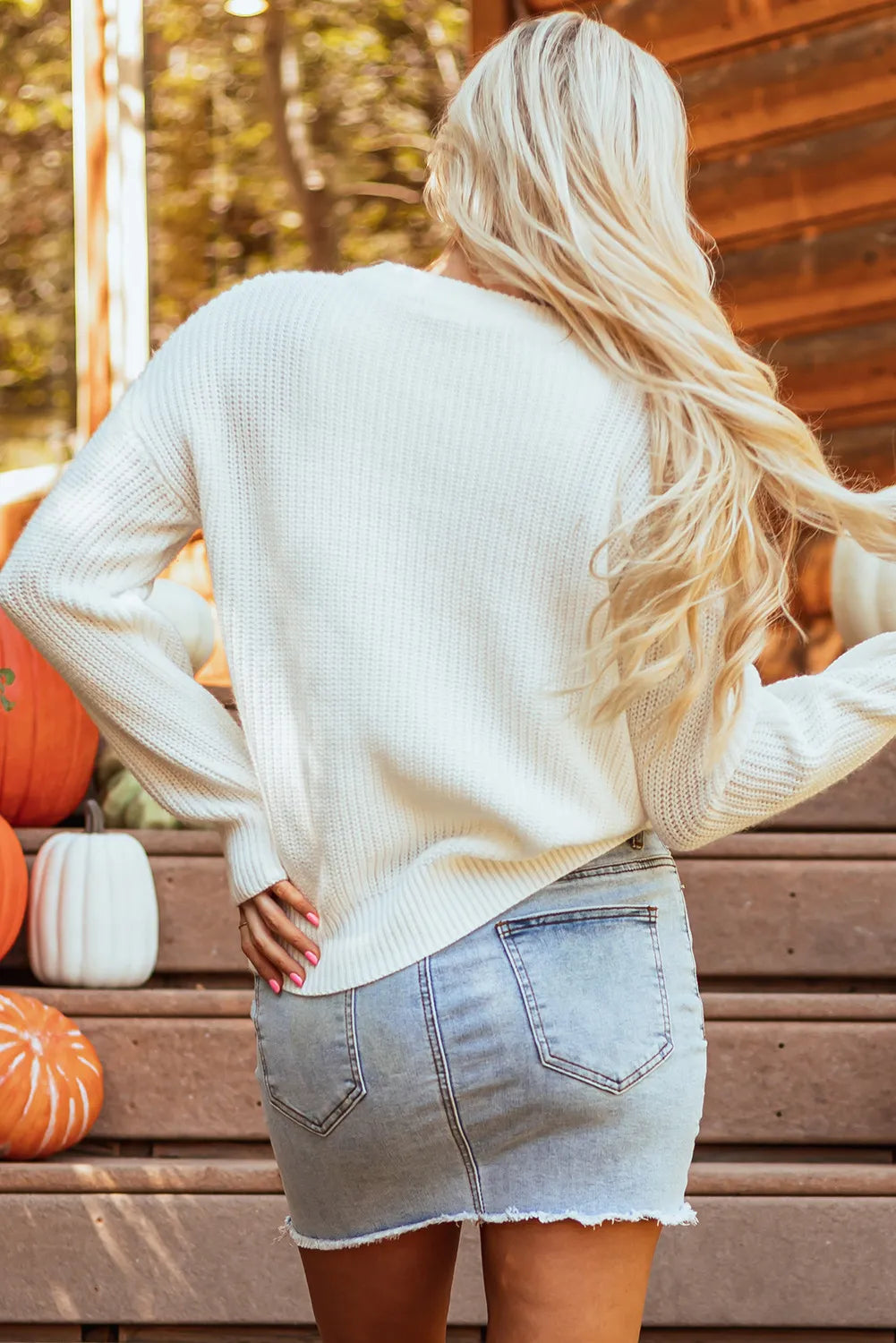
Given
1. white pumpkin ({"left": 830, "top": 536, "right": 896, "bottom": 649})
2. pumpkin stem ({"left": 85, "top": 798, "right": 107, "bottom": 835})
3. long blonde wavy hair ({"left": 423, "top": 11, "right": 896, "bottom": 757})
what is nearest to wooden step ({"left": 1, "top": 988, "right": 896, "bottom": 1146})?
pumpkin stem ({"left": 85, "top": 798, "right": 107, "bottom": 835})

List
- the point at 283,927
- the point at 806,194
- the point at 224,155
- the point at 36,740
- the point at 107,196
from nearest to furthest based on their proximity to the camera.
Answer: the point at 283,927
the point at 36,740
the point at 806,194
the point at 107,196
the point at 224,155

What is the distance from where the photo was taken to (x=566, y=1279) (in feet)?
3.65

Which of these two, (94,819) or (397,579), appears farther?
(94,819)

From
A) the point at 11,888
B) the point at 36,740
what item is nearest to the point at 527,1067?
the point at 11,888

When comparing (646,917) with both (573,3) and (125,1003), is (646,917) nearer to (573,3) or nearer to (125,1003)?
(125,1003)

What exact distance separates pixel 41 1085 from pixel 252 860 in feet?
5.07

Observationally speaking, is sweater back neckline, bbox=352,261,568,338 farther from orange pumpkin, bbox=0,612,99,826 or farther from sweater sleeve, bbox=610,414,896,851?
orange pumpkin, bbox=0,612,99,826

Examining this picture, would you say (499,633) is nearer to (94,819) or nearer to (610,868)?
(610,868)

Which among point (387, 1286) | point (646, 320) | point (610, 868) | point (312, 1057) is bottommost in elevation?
point (387, 1286)

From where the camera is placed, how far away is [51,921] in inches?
119

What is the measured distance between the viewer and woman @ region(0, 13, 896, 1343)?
110 cm

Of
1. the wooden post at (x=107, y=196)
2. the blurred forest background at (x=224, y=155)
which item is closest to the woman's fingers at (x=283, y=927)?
the wooden post at (x=107, y=196)

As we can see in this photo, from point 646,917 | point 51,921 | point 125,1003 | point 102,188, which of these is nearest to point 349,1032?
point 646,917

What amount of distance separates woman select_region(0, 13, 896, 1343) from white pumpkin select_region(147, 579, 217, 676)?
2.77 metres
